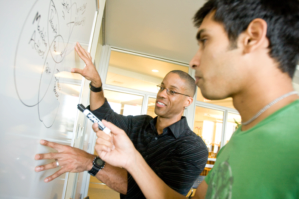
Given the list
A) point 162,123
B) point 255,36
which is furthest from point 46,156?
point 162,123

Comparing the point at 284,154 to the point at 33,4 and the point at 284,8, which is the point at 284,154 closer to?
the point at 284,8

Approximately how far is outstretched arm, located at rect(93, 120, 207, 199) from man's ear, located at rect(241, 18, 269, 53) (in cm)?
50

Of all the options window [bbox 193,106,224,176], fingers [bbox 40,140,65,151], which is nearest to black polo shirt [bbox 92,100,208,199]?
fingers [bbox 40,140,65,151]

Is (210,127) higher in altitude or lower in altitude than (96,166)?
higher

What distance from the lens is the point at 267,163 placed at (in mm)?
396

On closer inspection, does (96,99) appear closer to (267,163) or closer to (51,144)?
(51,144)

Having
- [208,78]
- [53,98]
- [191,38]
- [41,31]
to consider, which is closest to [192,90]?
[208,78]

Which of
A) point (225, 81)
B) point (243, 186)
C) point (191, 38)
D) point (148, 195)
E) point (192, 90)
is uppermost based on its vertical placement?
point (191, 38)

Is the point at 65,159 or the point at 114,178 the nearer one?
the point at 65,159

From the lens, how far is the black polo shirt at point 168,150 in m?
1.11

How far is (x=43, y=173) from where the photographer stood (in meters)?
0.61

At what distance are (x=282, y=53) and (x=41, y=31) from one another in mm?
639

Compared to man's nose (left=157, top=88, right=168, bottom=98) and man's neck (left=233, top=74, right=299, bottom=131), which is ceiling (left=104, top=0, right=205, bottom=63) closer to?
man's nose (left=157, top=88, right=168, bottom=98)

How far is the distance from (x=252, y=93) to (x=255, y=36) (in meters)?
0.17
